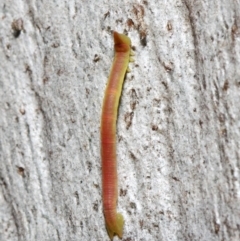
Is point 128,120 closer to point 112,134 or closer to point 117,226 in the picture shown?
point 112,134

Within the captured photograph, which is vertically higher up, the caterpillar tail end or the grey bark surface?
the grey bark surface

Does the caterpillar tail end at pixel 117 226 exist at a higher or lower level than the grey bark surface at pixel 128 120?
lower

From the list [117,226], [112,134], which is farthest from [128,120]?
[117,226]

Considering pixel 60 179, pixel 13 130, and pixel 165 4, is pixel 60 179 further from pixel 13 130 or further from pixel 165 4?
pixel 165 4

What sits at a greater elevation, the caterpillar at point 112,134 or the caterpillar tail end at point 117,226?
the caterpillar at point 112,134

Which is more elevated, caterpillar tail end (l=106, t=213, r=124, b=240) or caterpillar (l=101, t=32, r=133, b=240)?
caterpillar (l=101, t=32, r=133, b=240)
